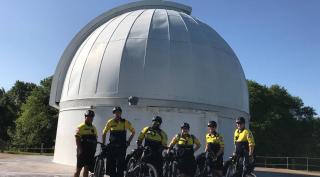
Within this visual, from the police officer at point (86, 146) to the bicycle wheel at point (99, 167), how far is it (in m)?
0.15

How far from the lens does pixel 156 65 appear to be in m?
18.1

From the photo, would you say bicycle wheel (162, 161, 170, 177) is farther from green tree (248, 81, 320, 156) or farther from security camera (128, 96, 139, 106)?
green tree (248, 81, 320, 156)

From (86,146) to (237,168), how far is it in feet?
11.9

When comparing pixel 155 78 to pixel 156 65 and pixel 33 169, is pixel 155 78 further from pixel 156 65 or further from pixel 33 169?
pixel 33 169

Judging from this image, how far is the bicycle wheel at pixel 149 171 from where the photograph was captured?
27.3ft

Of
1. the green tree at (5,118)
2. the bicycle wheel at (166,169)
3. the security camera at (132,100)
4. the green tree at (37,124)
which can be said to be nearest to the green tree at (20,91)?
the green tree at (5,118)

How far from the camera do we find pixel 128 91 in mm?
18000

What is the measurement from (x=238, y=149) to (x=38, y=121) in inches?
1611

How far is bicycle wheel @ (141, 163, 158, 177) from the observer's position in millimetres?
8336

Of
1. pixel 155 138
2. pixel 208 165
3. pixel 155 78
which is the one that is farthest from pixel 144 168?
pixel 155 78

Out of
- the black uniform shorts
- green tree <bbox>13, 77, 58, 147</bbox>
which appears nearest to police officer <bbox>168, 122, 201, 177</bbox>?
the black uniform shorts

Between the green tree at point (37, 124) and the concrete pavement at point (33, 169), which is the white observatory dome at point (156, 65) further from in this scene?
the green tree at point (37, 124)

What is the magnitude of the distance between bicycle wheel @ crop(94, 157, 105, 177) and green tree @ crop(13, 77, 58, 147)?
125 feet

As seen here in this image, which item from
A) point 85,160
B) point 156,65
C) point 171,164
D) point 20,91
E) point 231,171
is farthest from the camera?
point 20,91
